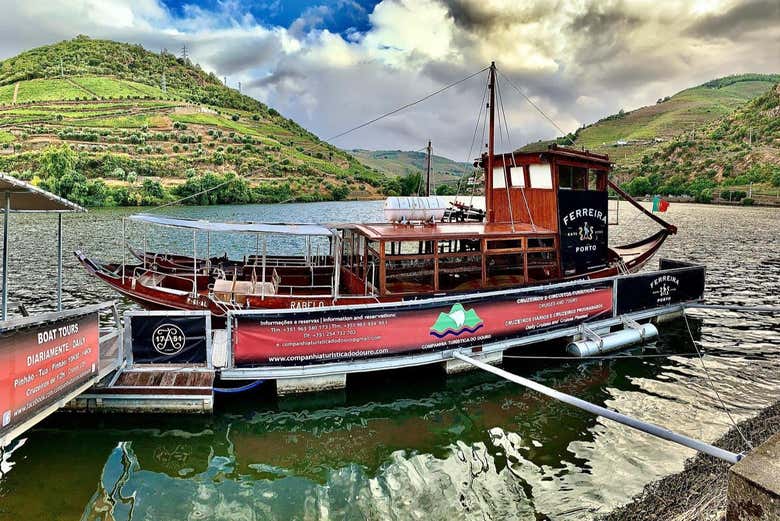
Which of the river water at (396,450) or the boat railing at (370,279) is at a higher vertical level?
the boat railing at (370,279)

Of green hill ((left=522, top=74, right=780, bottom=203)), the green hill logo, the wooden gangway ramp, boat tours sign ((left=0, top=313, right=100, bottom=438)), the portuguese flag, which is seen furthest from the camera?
green hill ((left=522, top=74, right=780, bottom=203))

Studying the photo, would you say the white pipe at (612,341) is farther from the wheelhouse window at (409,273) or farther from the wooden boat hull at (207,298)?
the wheelhouse window at (409,273)

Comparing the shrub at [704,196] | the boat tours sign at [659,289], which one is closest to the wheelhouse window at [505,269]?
the boat tours sign at [659,289]

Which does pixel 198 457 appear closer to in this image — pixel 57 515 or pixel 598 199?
pixel 57 515

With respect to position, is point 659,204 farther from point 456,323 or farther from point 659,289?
point 456,323

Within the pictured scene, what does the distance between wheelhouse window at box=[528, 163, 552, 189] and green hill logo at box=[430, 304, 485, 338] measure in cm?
576

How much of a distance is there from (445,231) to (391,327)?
3.73 m

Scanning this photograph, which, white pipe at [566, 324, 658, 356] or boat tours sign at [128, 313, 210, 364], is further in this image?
white pipe at [566, 324, 658, 356]

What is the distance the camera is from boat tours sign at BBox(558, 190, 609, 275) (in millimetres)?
15320

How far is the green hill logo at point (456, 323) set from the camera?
11906 millimetres

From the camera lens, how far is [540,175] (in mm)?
15617

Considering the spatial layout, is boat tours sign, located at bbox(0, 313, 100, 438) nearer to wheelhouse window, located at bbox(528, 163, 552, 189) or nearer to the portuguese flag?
wheelhouse window, located at bbox(528, 163, 552, 189)

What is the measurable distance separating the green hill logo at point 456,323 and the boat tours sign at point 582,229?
186 inches

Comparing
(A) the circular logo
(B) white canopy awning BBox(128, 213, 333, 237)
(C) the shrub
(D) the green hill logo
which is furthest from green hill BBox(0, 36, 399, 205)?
(D) the green hill logo
